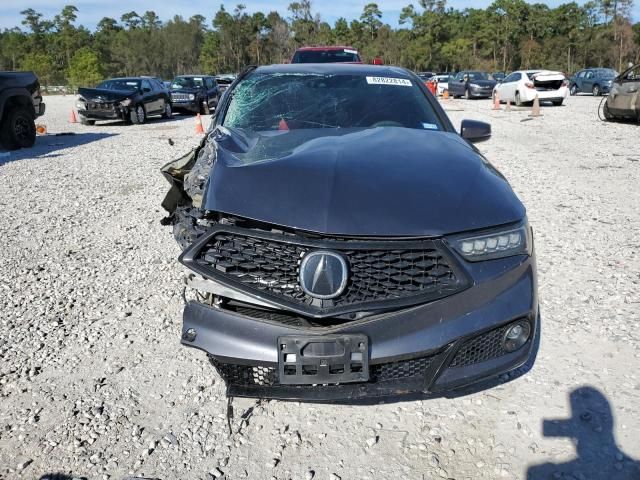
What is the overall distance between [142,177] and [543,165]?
6.56 meters

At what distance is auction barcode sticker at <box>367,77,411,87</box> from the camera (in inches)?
161

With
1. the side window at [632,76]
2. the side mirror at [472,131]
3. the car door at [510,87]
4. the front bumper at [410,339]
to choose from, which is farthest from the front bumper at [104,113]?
the front bumper at [410,339]

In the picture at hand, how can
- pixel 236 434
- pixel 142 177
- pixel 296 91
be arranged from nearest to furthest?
pixel 236 434
pixel 296 91
pixel 142 177

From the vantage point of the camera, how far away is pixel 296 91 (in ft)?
13.3

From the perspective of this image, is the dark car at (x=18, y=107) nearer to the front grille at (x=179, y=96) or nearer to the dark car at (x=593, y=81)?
the front grille at (x=179, y=96)

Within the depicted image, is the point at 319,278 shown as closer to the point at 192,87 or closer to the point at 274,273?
the point at 274,273

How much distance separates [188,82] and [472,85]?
15119mm

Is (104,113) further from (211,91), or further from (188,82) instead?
(211,91)

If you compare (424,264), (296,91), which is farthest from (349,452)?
(296,91)

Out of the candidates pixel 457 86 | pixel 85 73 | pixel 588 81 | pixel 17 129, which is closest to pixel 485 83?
pixel 457 86

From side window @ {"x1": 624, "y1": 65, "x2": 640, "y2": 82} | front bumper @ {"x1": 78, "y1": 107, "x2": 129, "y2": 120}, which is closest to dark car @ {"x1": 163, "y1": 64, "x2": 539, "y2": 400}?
side window @ {"x1": 624, "y1": 65, "x2": 640, "y2": 82}

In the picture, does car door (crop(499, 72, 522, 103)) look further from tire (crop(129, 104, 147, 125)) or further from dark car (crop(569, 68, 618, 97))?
tire (crop(129, 104, 147, 125))

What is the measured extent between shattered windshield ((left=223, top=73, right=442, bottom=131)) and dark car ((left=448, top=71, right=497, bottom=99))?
88.9ft

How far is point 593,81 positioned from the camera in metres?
28.5
